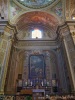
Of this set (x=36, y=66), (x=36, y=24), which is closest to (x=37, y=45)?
(x=36, y=66)

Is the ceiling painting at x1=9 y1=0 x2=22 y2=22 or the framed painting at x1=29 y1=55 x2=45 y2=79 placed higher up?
the ceiling painting at x1=9 y1=0 x2=22 y2=22

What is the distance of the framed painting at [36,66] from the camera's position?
547 inches

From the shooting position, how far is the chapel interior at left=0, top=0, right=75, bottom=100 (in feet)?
41.1

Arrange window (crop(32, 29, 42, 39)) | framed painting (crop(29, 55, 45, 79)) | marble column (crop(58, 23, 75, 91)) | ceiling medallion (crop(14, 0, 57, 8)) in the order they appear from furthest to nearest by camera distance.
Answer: window (crop(32, 29, 42, 39)) < ceiling medallion (crop(14, 0, 57, 8)) < framed painting (crop(29, 55, 45, 79)) < marble column (crop(58, 23, 75, 91))

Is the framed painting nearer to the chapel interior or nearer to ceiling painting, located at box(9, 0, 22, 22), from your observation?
the chapel interior

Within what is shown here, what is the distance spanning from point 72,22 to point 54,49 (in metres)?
3.82

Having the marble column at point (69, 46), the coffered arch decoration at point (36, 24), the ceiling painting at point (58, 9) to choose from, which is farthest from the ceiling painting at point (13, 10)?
the marble column at point (69, 46)

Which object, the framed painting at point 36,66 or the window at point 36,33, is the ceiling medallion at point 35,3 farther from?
the framed painting at point 36,66

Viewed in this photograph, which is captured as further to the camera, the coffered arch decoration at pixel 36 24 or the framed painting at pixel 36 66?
the coffered arch decoration at pixel 36 24

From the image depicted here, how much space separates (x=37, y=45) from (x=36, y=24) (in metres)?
3.06

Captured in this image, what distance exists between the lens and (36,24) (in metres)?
17.4

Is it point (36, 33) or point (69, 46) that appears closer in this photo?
point (69, 46)

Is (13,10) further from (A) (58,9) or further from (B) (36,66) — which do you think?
(B) (36,66)

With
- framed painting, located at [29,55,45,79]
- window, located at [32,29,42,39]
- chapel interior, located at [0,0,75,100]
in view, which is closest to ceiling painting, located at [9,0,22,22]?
chapel interior, located at [0,0,75,100]
